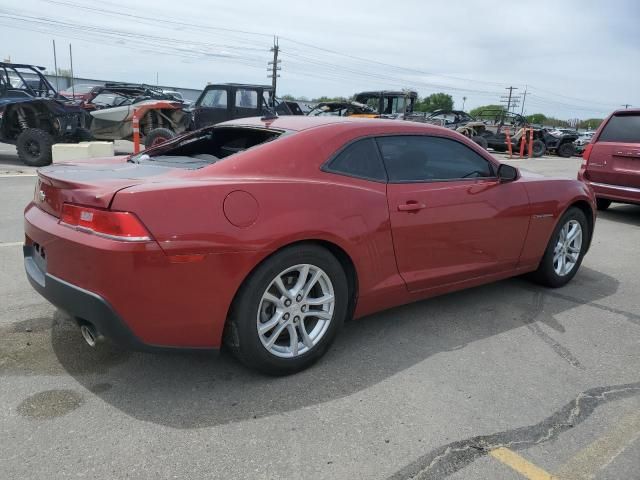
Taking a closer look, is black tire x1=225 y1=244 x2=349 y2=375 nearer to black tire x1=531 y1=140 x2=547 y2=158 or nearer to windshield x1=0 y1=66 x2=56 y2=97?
windshield x1=0 y1=66 x2=56 y2=97

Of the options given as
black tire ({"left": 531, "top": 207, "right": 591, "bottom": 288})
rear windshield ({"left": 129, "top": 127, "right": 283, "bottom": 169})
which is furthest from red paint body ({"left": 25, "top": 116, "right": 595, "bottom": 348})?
black tire ({"left": 531, "top": 207, "right": 591, "bottom": 288})

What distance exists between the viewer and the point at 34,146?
36.5 ft

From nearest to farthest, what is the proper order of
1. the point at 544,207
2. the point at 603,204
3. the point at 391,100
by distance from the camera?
the point at 544,207 → the point at 603,204 → the point at 391,100

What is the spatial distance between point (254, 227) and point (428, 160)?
1538 millimetres

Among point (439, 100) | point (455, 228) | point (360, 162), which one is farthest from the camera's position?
point (439, 100)

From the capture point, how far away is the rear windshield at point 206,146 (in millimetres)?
3449

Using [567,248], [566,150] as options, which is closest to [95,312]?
[567,248]

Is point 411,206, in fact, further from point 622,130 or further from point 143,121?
point 143,121

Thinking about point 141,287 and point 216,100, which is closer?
point 141,287

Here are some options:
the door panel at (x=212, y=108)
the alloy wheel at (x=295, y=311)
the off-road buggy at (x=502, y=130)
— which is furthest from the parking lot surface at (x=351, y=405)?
the off-road buggy at (x=502, y=130)

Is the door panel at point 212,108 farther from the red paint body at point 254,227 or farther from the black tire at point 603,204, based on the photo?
the red paint body at point 254,227

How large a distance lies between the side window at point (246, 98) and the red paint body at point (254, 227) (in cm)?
1084

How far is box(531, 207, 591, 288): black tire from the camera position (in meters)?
4.61

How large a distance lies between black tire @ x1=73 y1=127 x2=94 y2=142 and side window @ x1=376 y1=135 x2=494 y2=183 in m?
10.8
